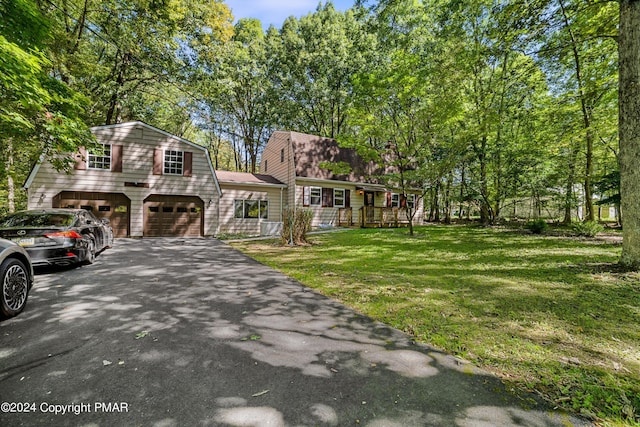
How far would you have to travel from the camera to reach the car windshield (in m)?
5.73

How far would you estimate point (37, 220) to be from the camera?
5.92 m

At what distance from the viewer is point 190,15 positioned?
39.2 ft

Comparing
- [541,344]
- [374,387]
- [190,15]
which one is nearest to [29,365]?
[374,387]

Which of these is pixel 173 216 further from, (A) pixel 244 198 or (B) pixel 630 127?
(B) pixel 630 127

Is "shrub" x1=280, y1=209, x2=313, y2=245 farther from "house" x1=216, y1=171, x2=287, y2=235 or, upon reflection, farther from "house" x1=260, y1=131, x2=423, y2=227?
"house" x1=260, y1=131, x2=423, y2=227

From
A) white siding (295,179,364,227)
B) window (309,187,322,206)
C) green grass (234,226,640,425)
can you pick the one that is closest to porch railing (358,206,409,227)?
white siding (295,179,364,227)

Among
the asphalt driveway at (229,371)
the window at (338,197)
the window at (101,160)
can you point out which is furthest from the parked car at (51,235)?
the window at (338,197)

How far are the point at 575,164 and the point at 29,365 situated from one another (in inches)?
871

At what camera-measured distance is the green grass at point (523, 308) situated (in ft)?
7.32

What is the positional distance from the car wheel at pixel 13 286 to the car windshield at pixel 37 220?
9.14ft

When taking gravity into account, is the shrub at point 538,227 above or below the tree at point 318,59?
below

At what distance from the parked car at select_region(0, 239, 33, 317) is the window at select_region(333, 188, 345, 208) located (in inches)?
612

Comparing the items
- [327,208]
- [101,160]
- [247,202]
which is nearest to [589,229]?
[327,208]

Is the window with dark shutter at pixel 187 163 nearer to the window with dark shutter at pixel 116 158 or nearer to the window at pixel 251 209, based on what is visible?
the window with dark shutter at pixel 116 158
